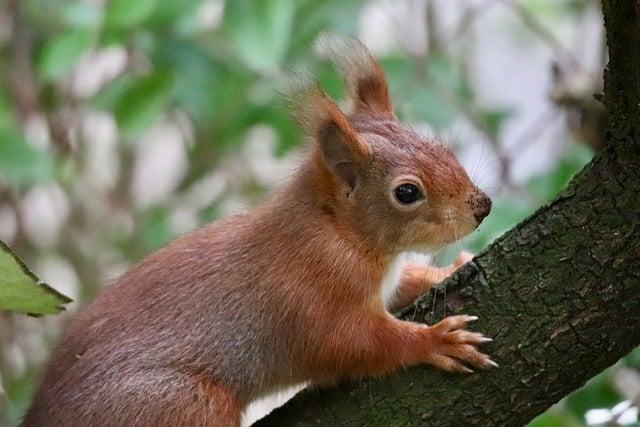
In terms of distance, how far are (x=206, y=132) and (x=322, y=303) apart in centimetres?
143

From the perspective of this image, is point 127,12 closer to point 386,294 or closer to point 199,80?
point 199,80

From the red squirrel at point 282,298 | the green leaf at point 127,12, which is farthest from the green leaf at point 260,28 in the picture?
the red squirrel at point 282,298

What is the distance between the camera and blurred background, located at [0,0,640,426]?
2270mm

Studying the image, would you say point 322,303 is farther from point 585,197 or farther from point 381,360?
point 585,197

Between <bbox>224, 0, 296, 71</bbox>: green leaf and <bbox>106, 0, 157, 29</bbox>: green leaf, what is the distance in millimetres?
189

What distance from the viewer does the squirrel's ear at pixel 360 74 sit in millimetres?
1854

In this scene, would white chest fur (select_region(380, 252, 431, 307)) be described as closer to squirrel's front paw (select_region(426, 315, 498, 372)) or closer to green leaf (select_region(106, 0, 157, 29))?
squirrel's front paw (select_region(426, 315, 498, 372))

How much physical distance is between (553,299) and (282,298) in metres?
0.46

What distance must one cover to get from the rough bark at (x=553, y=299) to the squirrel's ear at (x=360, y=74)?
48cm

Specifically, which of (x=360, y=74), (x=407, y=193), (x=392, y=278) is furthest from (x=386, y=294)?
(x=360, y=74)

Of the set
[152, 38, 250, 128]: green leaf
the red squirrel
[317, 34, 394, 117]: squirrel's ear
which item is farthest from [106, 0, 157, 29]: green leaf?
the red squirrel

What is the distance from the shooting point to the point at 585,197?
1337 mm

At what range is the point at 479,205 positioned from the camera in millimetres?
1673

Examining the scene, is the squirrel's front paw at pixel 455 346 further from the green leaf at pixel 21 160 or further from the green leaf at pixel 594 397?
the green leaf at pixel 21 160
